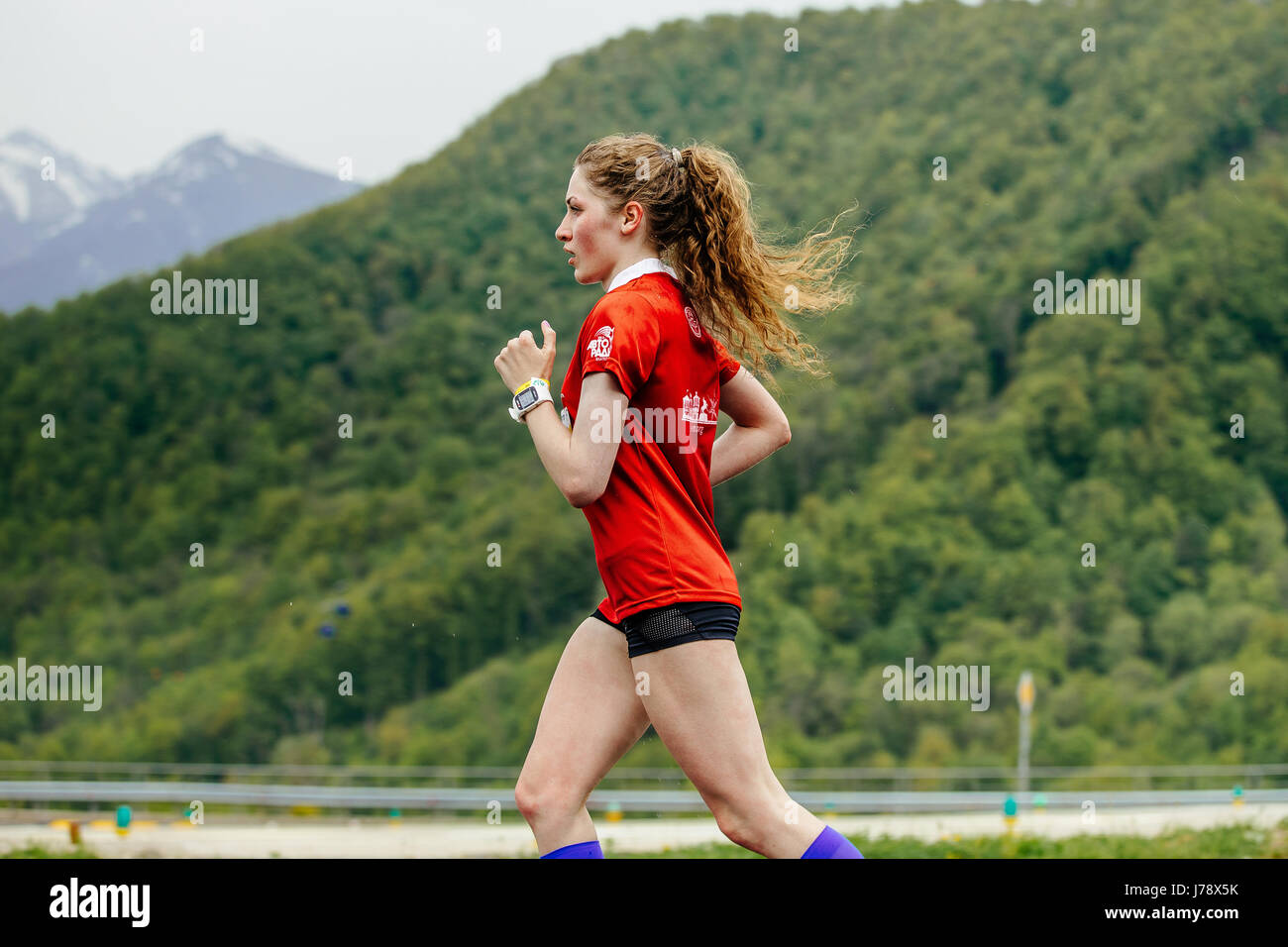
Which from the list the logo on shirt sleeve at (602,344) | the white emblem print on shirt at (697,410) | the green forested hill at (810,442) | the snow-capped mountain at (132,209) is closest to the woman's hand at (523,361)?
the logo on shirt sleeve at (602,344)

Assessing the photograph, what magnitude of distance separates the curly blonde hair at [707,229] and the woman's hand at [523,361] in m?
0.36

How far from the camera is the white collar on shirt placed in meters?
2.77

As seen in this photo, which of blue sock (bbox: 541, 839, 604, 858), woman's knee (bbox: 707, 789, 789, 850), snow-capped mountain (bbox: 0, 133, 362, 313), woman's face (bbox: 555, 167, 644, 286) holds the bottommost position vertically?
blue sock (bbox: 541, 839, 604, 858)

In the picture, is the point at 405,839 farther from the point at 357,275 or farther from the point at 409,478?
the point at 357,275

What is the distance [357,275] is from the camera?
287ft

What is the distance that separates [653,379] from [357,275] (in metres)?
87.9

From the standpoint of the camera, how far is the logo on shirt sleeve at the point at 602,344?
2.51m

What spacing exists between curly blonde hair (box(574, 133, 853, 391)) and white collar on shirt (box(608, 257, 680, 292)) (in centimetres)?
3

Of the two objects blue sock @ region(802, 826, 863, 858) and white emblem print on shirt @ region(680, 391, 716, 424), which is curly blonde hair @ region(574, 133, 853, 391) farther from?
blue sock @ region(802, 826, 863, 858)

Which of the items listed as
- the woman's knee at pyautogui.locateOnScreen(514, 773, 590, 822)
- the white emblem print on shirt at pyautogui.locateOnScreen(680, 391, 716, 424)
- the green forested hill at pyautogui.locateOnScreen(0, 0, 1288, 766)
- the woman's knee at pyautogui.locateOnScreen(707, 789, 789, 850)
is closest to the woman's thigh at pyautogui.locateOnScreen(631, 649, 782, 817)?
the woman's knee at pyautogui.locateOnScreen(707, 789, 789, 850)

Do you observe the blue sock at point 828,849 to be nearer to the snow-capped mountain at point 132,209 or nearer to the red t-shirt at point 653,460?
the red t-shirt at point 653,460

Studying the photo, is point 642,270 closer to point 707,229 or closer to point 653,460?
point 707,229

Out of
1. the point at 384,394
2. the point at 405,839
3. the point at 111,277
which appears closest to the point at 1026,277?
the point at 384,394

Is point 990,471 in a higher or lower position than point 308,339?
lower
